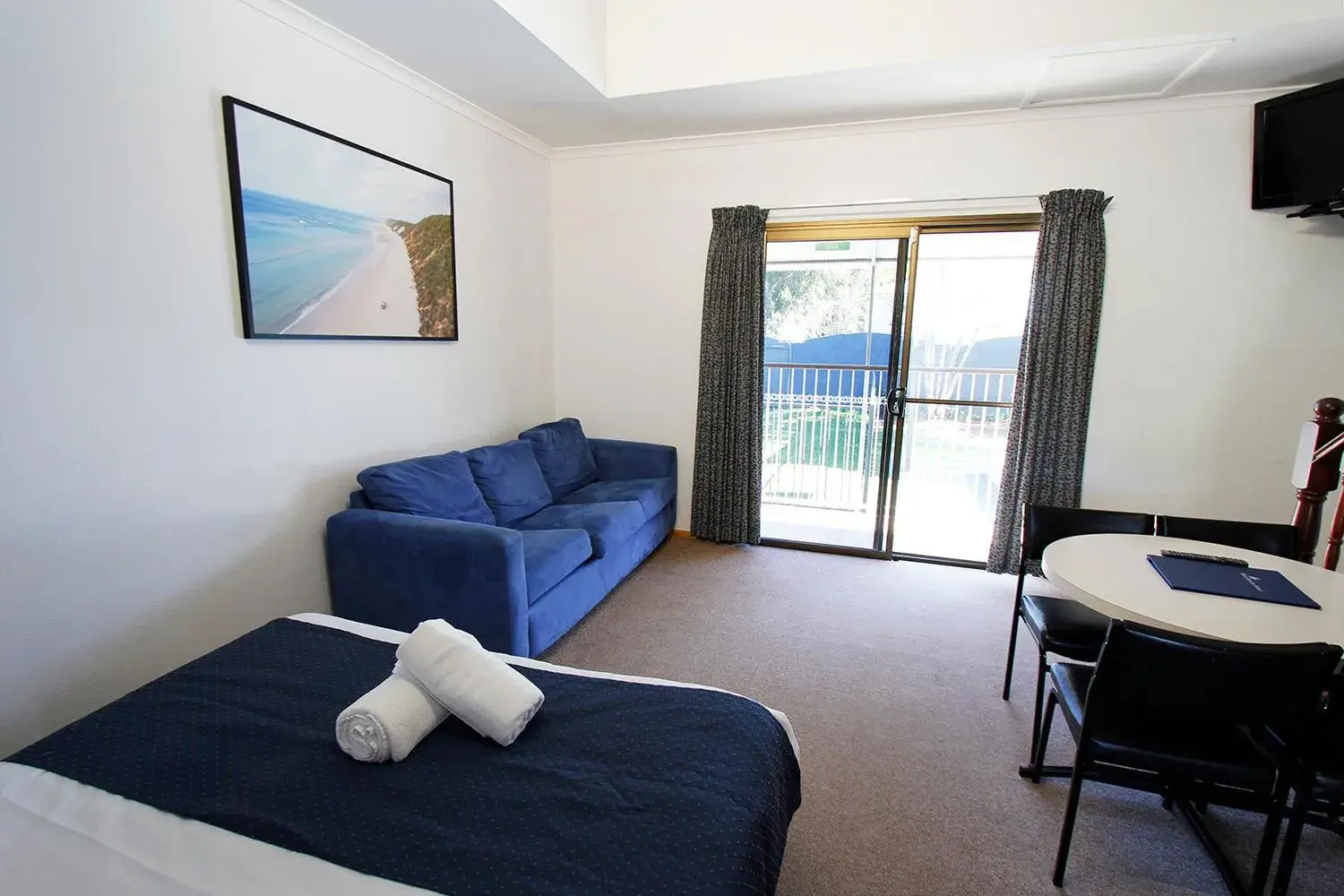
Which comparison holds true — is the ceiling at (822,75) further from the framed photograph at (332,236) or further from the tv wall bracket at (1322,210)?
the tv wall bracket at (1322,210)

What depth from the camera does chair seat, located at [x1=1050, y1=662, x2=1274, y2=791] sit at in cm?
143

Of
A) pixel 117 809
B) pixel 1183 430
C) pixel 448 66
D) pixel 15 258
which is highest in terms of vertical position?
pixel 448 66

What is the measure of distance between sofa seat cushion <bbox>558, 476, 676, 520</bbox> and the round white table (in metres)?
2.14

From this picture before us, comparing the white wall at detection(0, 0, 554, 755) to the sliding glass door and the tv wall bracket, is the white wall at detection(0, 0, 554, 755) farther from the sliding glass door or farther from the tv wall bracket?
the tv wall bracket

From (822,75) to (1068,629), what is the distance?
2.67 metres

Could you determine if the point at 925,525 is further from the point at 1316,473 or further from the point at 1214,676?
the point at 1214,676

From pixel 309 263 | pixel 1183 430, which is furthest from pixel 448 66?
pixel 1183 430

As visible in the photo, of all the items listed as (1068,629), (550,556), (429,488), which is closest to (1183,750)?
(1068,629)

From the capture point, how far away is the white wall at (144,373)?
169cm

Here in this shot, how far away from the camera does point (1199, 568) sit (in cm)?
189

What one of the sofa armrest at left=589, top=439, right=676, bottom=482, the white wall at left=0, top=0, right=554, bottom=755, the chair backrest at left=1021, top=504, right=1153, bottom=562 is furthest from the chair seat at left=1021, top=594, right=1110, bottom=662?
the white wall at left=0, top=0, right=554, bottom=755

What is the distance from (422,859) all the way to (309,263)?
232cm

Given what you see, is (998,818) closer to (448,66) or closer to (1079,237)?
(1079,237)

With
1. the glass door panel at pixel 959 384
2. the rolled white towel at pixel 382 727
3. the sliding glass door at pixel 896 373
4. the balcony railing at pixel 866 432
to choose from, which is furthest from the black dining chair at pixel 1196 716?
the balcony railing at pixel 866 432
